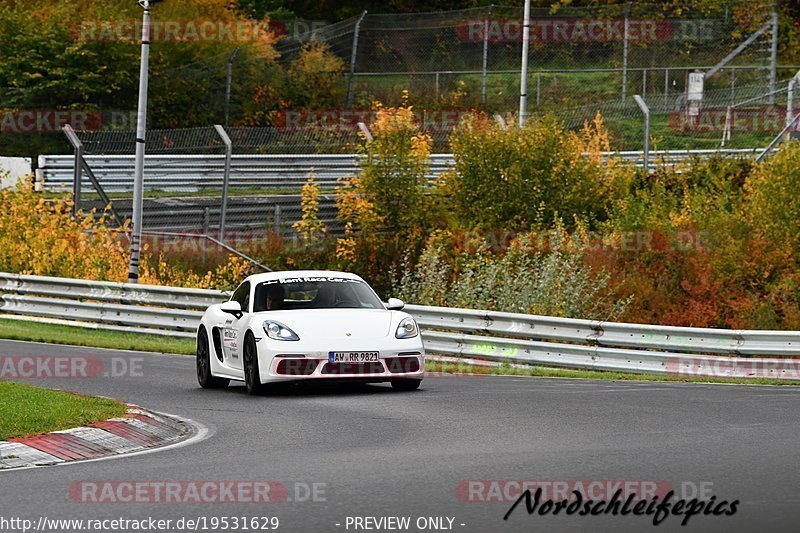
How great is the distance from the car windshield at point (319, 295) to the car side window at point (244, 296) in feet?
0.54

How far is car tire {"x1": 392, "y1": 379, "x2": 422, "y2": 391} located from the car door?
1.78 metres

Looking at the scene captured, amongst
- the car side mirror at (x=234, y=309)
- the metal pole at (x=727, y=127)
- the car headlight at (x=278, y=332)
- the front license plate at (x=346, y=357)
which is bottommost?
the front license plate at (x=346, y=357)

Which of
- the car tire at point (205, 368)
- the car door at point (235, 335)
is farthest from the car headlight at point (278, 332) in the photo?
the car tire at point (205, 368)

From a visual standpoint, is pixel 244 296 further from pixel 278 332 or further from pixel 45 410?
pixel 45 410

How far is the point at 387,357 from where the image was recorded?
16391mm

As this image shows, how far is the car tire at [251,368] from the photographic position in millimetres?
16672

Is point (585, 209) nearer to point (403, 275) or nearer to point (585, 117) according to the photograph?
point (403, 275)

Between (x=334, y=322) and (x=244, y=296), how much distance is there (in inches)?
75.9

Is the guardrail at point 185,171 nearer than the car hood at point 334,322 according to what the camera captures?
No

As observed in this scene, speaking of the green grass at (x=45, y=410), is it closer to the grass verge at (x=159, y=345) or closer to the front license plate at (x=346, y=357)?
the front license plate at (x=346, y=357)

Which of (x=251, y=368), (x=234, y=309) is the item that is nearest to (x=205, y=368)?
(x=234, y=309)

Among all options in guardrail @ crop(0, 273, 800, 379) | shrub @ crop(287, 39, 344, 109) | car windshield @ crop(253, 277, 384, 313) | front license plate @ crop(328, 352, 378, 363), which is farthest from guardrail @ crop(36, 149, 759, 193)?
front license plate @ crop(328, 352, 378, 363)

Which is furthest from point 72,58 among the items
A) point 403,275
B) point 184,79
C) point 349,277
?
point 349,277

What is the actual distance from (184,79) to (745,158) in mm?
22239
